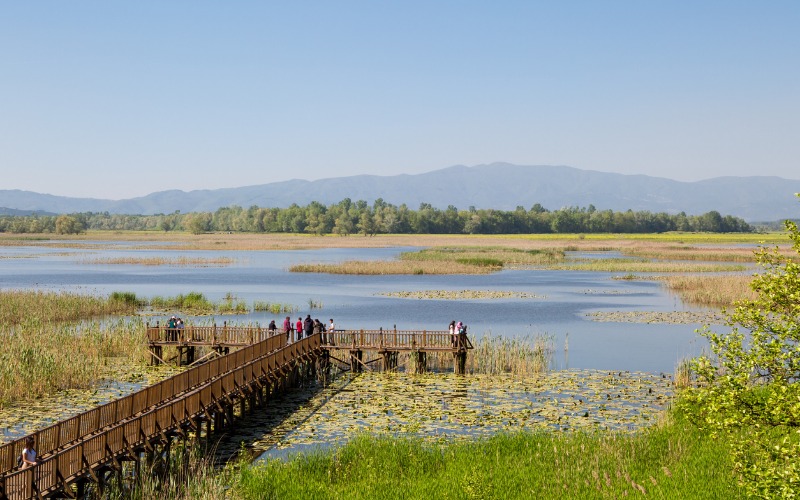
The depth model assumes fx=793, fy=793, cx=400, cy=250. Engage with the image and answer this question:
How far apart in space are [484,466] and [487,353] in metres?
19.7

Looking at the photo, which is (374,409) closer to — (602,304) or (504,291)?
(602,304)

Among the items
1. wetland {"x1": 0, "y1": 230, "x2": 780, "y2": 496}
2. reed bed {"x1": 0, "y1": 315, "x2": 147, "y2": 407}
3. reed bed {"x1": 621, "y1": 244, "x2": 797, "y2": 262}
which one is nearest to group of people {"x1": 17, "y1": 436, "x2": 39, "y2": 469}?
wetland {"x1": 0, "y1": 230, "x2": 780, "y2": 496}

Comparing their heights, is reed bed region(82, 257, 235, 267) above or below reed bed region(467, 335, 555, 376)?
above

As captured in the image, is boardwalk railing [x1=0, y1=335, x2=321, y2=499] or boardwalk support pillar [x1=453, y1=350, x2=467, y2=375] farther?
boardwalk support pillar [x1=453, y1=350, x2=467, y2=375]

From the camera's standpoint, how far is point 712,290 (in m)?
71.0

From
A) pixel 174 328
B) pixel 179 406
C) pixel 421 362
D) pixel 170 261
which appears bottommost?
pixel 421 362

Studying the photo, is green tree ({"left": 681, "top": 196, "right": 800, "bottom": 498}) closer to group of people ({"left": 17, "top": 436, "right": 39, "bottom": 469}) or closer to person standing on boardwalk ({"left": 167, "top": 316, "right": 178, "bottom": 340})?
group of people ({"left": 17, "top": 436, "right": 39, "bottom": 469})

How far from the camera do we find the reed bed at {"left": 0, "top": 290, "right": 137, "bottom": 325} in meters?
53.0

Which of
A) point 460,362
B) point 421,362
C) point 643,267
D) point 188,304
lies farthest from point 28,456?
point 643,267

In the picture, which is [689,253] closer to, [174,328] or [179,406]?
[174,328]

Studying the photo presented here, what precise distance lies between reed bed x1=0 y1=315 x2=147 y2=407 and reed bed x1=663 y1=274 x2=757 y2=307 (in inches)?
1752

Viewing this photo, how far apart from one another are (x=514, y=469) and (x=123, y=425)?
10642 mm

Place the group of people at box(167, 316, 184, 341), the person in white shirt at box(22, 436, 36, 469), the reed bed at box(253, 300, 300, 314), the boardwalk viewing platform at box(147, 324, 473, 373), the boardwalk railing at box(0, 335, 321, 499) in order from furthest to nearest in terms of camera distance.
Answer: the reed bed at box(253, 300, 300, 314) < the group of people at box(167, 316, 184, 341) < the boardwalk viewing platform at box(147, 324, 473, 373) < the boardwalk railing at box(0, 335, 321, 499) < the person in white shirt at box(22, 436, 36, 469)

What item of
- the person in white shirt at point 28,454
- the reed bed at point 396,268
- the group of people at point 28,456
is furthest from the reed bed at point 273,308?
the person in white shirt at point 28,454
